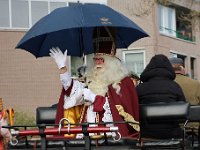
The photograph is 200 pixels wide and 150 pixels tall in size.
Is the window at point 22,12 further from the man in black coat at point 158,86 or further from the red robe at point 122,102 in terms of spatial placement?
the red robe at point 122,102

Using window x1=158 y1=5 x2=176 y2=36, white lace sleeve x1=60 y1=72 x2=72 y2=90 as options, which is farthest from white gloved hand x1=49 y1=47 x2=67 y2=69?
window x1=158 y1=5 x2=176 y2=36

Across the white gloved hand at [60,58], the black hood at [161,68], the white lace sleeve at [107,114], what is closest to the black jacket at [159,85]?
the black hood at [161,68]

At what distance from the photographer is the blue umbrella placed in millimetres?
5816

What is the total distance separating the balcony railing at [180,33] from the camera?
1296 inches

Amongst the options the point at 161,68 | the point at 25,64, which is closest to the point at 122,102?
the point at 161,68

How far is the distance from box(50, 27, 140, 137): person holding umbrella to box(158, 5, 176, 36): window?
84.5 ft

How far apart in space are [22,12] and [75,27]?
23.0 meters

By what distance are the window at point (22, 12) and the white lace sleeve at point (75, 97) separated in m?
22.4

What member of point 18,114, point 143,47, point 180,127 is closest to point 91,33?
point 180,127

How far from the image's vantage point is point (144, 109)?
6.29 meters

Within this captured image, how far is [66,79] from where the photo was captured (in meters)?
5.96

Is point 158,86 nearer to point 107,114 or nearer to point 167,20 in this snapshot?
point 107,114

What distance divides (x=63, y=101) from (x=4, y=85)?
72.8 feet

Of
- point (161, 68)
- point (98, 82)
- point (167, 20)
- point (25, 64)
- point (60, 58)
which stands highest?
point (167, 20)
